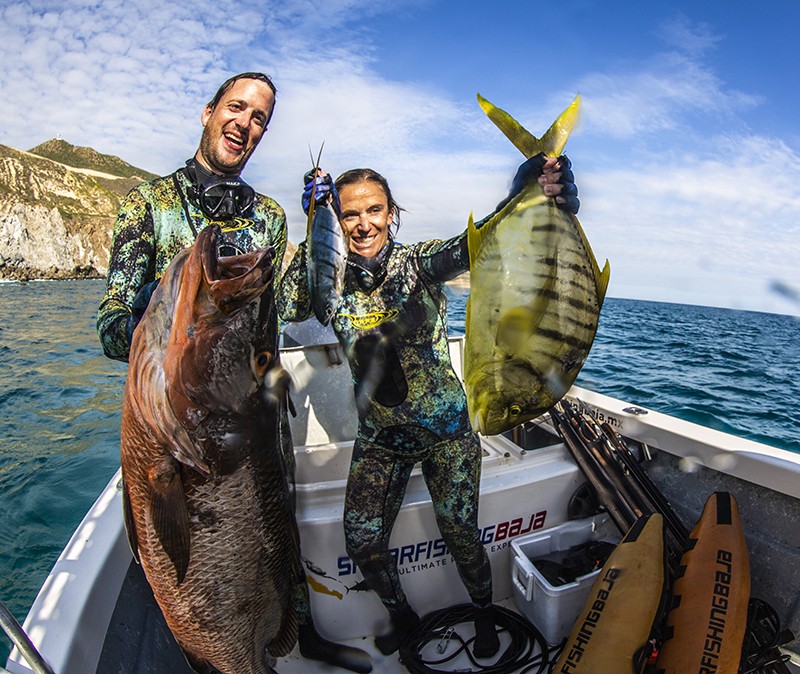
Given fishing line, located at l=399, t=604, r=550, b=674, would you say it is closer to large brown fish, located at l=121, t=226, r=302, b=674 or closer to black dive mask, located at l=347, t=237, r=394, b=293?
large brown fish, located at l=121, t=226, r=302, b=674

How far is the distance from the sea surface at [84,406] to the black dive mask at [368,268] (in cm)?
39

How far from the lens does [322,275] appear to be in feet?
6.44

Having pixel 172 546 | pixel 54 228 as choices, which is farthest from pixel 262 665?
pixel 54 228

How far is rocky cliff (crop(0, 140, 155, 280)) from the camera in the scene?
78500 mm

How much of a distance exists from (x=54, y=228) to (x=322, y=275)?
100m

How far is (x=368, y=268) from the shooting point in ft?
8.24

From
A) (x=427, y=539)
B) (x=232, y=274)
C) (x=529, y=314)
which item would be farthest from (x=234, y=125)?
(x=427, y=539)

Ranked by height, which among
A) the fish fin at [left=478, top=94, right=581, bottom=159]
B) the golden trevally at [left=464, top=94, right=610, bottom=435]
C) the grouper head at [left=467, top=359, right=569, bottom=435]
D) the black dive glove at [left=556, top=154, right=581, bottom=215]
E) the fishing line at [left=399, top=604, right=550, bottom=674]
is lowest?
the fishing line at [left=399, top=604, right=550, bottom=674]

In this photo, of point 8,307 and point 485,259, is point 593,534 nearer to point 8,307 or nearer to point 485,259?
point 485,259

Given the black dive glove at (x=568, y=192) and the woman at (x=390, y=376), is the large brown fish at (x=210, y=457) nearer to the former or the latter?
the woman at (x=390, y=376)

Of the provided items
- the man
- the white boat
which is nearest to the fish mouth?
the man

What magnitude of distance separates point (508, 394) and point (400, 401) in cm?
106

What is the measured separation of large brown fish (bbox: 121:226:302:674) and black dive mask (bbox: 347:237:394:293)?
0.87 metres

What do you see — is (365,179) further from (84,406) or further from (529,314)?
(84,406)
